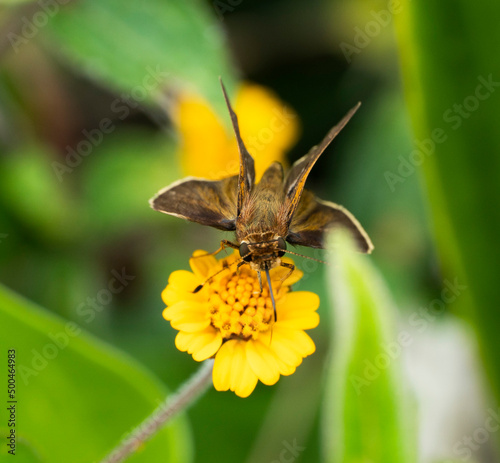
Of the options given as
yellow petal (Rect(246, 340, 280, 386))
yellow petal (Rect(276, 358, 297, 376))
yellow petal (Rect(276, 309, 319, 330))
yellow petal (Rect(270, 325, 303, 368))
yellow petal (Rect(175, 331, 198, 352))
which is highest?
yellow petal (Rect(276, 309, 319, 330))

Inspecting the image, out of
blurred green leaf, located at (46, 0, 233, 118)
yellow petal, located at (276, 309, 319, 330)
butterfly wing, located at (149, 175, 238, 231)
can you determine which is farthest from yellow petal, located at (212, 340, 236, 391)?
blurred green leaf, located at (46, 0, 233, 118)

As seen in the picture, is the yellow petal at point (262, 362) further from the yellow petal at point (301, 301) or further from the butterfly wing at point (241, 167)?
the butterfly wing at point (241, 167)

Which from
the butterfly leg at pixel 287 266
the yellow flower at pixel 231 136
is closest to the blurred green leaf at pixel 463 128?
the butterfly leg at pixel 287 266

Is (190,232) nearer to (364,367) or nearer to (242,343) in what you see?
(242,343)

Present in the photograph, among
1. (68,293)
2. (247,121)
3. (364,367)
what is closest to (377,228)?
(247,121)

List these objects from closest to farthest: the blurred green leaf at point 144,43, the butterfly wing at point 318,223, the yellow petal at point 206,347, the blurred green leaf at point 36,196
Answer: the yellow petal at point 206,347, the butterfly wing at point 318,223, the blurred green leaf at point 144,43, the blurred green leaf at point 36,196

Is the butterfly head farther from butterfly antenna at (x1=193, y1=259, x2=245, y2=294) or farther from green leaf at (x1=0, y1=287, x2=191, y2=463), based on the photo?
green leaf at (x1=0, y1=287, x2=191, y2=463)
